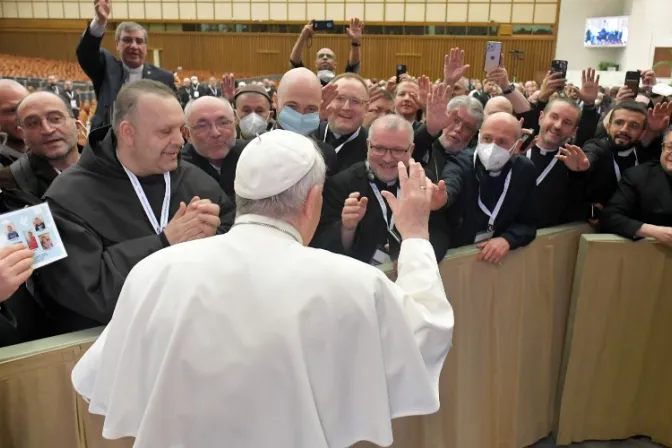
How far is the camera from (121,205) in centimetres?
236

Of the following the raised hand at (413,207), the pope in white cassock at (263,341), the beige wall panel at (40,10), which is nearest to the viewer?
the pope in white cassock at (263,341)

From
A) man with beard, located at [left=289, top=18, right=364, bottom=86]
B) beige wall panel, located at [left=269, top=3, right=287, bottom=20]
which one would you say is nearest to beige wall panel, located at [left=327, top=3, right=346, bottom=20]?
beige wall panel, located at [left=269, top=3, right=287, bottom=20]

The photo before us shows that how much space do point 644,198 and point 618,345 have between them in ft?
3.08

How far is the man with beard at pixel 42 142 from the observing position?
9.42 feet

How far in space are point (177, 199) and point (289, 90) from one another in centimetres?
140

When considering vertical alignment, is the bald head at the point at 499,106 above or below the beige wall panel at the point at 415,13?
below

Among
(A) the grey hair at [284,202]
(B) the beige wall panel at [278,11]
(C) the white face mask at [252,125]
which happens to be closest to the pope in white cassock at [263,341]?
(A) the grey hair at [284,202]

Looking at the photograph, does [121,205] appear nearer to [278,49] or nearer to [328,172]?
[328,172]

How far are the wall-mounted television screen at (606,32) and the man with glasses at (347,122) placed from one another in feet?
58.4

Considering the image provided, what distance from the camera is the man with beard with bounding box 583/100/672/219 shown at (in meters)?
3.76

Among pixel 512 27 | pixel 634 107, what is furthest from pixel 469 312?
pixel 512 27

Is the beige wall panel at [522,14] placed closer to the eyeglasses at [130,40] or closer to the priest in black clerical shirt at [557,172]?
the eyeglasses at [130,40]

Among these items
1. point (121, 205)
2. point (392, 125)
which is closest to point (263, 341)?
point (121, 205)

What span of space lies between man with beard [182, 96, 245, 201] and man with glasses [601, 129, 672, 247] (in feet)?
7.73
